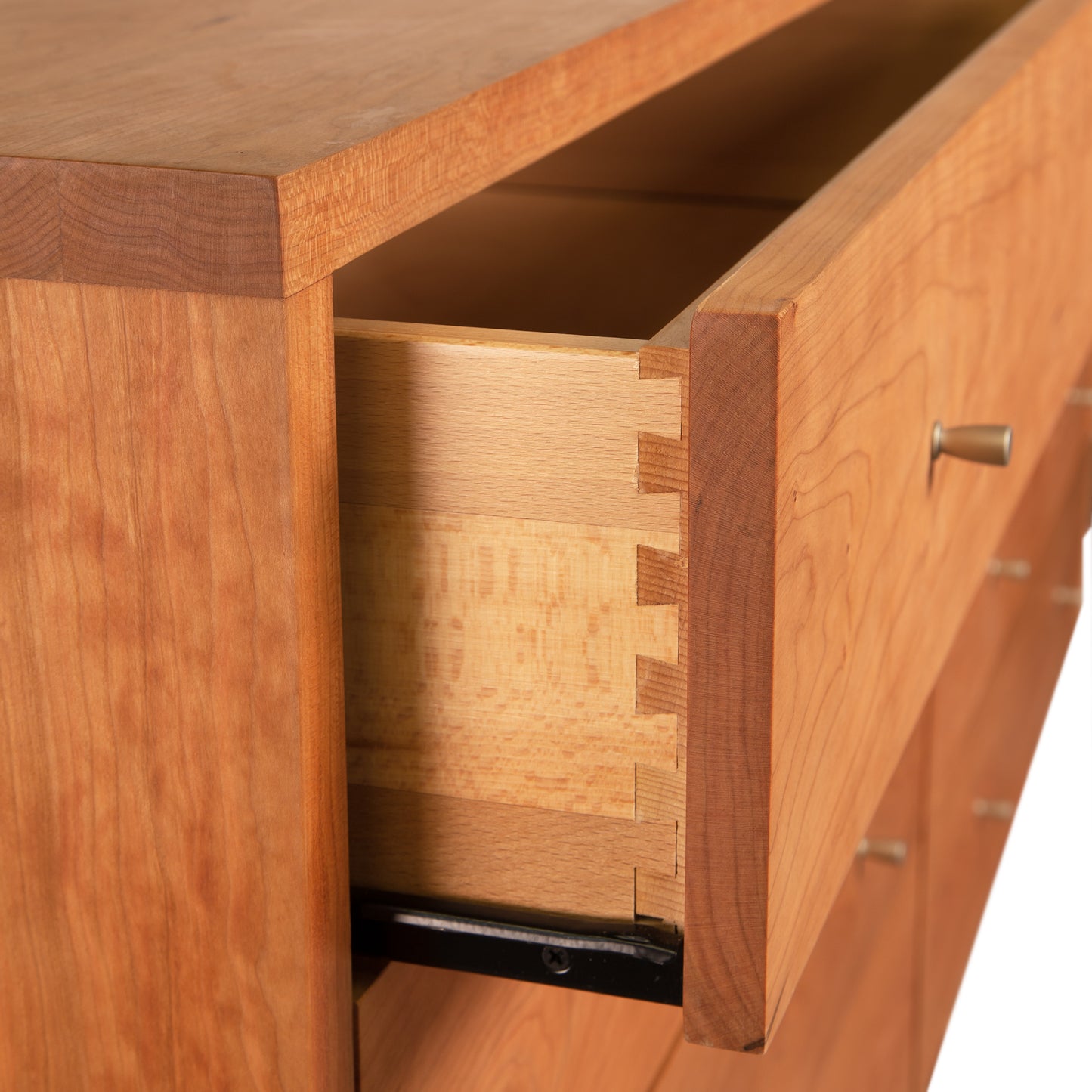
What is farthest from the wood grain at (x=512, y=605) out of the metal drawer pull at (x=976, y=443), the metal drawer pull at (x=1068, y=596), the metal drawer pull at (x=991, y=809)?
the metal drawer pull at (x=1068, y=596)

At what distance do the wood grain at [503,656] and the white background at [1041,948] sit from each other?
1.17 m

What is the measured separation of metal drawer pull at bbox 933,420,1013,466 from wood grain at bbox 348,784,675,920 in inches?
8.8

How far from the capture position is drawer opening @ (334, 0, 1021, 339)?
0.93 m

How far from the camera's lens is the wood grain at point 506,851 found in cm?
47

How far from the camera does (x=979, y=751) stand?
1.30 metres

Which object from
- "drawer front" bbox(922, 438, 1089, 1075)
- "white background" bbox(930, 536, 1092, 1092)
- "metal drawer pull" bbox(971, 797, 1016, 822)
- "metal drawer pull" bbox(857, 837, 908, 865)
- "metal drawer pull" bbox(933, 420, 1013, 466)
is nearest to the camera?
"metal drawer pull" bbox(933, 420, 1013, 466)

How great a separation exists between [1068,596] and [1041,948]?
0.38m

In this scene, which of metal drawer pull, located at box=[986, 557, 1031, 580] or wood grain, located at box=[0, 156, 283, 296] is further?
metal drawer pull, located at box=[986, 557, 1031, 580]

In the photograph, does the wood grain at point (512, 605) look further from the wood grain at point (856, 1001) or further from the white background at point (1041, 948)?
the white background at point (1041, 948)

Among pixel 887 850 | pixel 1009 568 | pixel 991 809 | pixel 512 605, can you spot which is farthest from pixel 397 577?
pixel 991 809

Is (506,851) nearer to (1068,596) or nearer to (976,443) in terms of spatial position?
(976,443)

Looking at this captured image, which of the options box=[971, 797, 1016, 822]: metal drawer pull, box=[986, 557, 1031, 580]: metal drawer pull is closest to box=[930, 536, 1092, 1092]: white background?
box=[971, 797, 1016, 822]: metal drawer pull

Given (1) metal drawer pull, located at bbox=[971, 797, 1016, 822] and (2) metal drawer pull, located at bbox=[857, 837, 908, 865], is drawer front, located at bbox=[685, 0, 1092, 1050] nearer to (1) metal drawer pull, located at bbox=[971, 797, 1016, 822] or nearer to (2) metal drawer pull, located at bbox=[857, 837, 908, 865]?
(2) metal drawer pull, located at bbox=[857, 837, 908, 865]

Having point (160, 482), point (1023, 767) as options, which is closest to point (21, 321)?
point (160, 482)
